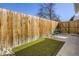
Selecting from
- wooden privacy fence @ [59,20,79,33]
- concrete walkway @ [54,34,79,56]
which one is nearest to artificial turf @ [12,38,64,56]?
concrete walkway @ [54,34,79,56]

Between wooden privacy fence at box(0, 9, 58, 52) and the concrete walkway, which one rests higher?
wooden privacy fence at box(0, 9, 58, 52)

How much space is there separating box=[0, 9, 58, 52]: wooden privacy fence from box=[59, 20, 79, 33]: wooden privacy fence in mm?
98

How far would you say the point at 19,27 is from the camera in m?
2.08

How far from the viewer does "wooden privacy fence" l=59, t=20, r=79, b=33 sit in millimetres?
2123

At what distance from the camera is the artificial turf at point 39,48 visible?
81.9 inches

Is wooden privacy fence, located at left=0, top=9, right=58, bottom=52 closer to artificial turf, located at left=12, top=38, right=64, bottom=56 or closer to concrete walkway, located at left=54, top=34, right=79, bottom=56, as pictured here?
artificial turf, located at left=12, top=38, right=64, bottom=56

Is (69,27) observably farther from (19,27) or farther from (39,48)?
(19,27)

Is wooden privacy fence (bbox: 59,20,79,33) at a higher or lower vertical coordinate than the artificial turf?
higher

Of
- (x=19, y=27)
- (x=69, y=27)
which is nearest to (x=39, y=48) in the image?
(x=19, y=27)

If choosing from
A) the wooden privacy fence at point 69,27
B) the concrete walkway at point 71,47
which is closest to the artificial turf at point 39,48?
the concrete walkway at point 71,47

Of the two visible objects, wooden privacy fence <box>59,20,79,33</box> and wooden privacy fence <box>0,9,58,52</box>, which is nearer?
wooden privacy fence <box>0,9,58,52</box>

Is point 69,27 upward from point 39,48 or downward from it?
upward

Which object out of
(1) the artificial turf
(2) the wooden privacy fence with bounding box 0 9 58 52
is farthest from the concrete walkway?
(2) the wooden privacy fence with bounding box 0 9 58 52

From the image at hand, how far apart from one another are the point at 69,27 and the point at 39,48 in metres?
0.48
